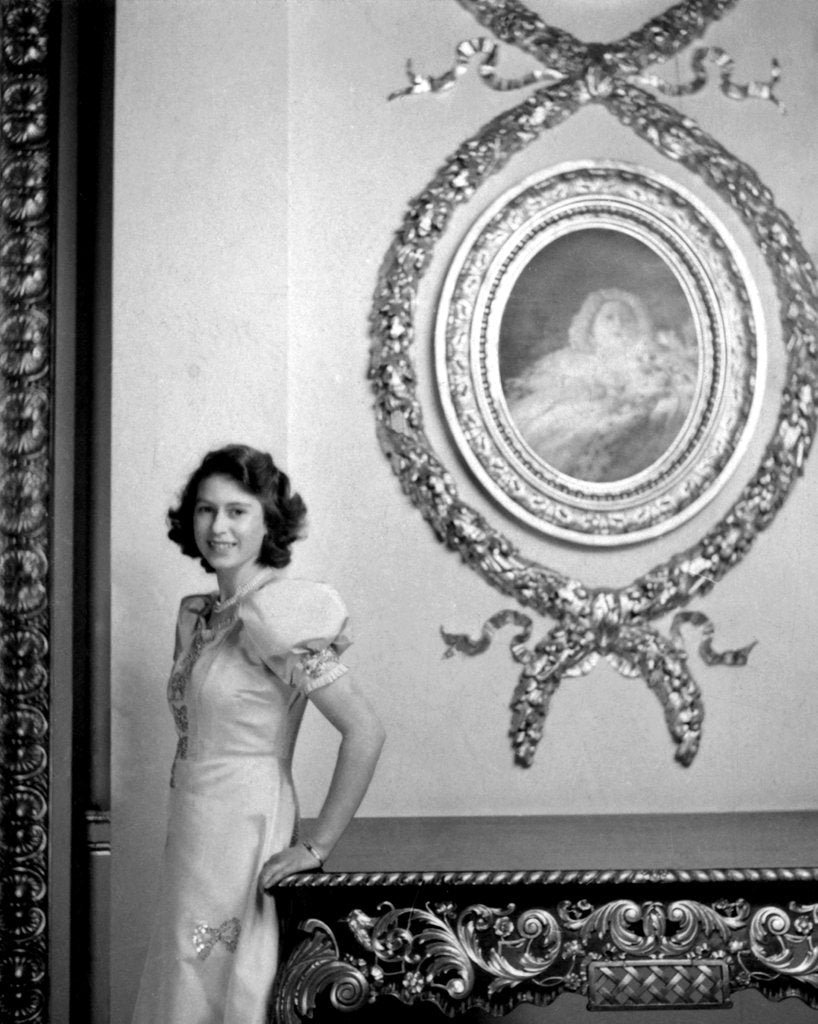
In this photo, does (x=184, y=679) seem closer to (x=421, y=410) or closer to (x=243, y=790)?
(x=243, y=790)

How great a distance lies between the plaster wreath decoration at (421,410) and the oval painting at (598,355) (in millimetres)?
216

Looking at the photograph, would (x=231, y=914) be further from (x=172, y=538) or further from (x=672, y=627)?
(x=672, y=627)

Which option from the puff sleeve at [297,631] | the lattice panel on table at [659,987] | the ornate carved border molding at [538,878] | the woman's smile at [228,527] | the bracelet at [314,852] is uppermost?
the woman's smile at [228,527]

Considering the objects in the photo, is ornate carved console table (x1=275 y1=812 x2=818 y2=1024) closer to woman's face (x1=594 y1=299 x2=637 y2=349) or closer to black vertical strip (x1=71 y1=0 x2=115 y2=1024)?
black vertical strip (x1=71 y1=0 x2=115 y2=1024)

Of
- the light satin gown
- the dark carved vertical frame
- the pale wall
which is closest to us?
the light satin gown

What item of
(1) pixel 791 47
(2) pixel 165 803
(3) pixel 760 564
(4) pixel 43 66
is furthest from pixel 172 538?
(1) pixel 791 47

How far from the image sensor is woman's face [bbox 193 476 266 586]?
197 centimetres

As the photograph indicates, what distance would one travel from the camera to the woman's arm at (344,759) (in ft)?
5.99

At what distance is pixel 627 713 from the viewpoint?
263 cm

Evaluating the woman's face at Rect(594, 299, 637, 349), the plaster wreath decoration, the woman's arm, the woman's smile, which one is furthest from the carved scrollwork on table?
the woman's face at Rect(594, 299, 637, 349)

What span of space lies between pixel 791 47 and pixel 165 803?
2.16 metres

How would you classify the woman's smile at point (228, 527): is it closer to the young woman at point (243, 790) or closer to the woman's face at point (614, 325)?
the young woman at point (243, 790)

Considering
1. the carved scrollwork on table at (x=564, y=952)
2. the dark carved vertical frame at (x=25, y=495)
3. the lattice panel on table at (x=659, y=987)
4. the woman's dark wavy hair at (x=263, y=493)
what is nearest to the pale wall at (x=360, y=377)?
the dark carved vertical frame at (x=25, y=495)

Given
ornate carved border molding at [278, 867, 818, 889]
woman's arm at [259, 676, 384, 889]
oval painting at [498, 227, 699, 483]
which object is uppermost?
oval painting at [498, 227, 699, 483]
